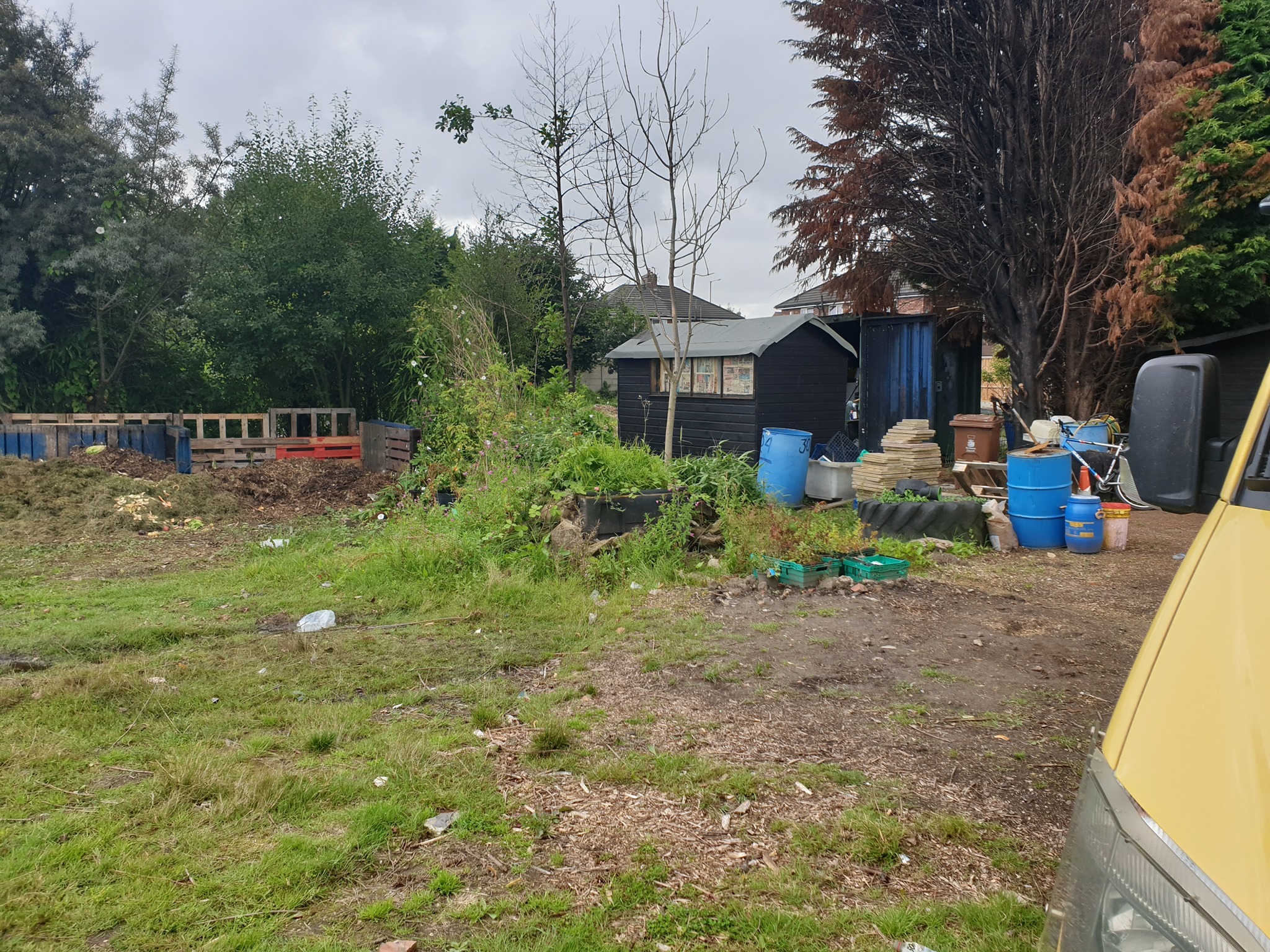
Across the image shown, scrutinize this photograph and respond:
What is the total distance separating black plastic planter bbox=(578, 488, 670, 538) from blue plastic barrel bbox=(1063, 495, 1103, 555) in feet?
14.3

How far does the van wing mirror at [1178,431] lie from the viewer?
1.92 meters

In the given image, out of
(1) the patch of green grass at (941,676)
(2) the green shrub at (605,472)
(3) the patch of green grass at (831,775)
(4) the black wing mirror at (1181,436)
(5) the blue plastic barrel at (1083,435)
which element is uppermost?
(4) the black wing mirror at (1181,436)

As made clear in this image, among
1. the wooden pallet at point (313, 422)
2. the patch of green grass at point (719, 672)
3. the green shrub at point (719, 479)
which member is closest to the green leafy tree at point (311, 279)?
the wooden pallet at point (313, 422)

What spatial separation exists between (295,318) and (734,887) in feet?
47.5

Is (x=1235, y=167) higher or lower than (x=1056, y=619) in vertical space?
higher

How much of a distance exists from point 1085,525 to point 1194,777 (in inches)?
327

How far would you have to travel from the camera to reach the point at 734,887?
9.44ft

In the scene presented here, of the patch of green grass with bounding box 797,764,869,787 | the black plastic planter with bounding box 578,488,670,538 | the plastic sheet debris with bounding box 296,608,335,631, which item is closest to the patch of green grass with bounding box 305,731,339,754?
the patch of green grass with bounding box 797,764,869,787

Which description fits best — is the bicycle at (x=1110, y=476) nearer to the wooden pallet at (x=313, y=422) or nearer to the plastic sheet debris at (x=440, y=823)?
the plastic sheet debris at (x=440, y=823)

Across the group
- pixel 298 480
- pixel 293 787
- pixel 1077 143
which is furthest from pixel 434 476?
pixel 1077 143

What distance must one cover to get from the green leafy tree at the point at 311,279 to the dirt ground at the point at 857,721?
10944mm

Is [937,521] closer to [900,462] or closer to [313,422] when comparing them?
[900,462]

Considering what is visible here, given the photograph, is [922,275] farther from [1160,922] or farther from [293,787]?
[1160,922]

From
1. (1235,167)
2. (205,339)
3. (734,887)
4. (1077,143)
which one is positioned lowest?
(734,887)
